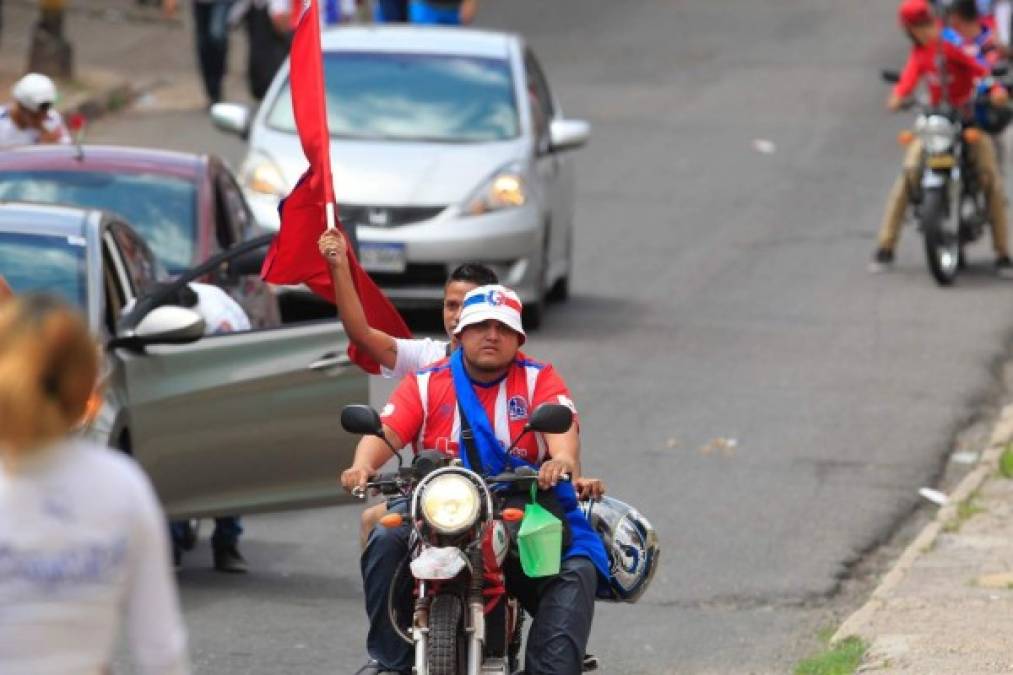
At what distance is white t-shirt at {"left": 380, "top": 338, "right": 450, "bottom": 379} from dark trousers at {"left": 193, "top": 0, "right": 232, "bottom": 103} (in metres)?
17.0

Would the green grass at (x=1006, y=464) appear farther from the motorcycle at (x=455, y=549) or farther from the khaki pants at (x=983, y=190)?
the khaki pants at (x=983, y=190)

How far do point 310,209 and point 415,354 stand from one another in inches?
28.2

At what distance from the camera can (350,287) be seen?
26.2 ft

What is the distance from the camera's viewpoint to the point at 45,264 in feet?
33.7

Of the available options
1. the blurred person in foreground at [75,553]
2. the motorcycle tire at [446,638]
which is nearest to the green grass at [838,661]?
the motorcycle tire at [446,638]

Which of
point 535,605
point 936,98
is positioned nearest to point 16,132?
point 936,98

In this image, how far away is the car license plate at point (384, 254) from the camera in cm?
1605

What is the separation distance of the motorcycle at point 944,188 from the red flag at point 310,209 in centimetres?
1067

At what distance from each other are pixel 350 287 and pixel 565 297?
10.6 metres

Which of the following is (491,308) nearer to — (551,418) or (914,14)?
(551,418)

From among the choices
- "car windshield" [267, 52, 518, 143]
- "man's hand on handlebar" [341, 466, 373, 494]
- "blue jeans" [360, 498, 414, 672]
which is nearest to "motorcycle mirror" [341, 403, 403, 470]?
"man's hand on handlebar" [341, 466, 373, 494]

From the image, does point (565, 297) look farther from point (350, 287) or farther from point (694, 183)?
point (350, 287)

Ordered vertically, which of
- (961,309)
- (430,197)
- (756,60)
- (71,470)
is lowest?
(756,60)

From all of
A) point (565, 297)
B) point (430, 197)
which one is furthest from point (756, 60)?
point (430, 197)
